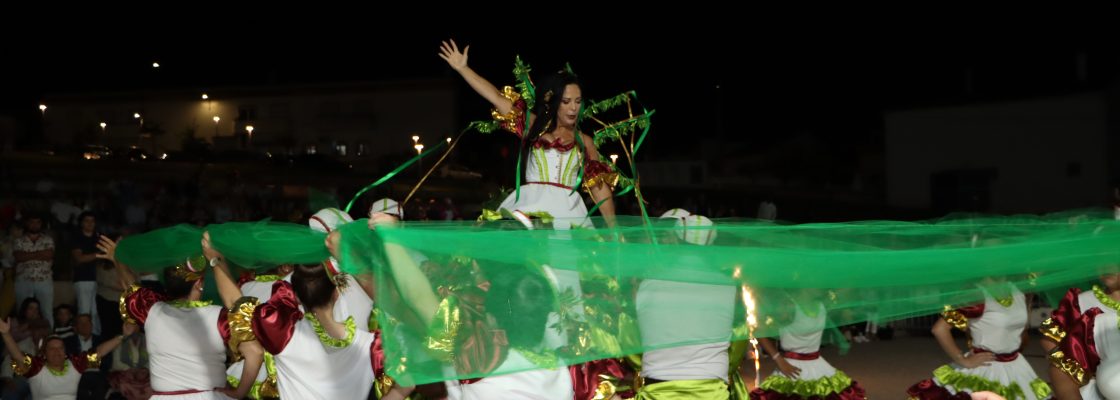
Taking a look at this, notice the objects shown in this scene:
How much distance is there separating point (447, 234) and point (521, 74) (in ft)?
6.57

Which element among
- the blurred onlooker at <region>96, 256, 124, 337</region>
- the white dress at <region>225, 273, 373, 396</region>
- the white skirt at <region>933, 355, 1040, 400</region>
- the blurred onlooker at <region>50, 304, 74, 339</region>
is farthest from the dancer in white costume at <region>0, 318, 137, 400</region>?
the white skirt at <region>933, 355, 1040, 400</region>

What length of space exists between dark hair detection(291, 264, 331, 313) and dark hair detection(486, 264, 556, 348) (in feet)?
3.60

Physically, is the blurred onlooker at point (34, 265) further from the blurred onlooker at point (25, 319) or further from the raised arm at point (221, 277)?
the raised arm at point (221, 277)

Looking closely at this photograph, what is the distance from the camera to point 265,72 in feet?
100.0

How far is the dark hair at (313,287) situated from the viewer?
4902 millimetres

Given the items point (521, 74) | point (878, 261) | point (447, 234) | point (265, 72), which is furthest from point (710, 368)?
point (265, 72)

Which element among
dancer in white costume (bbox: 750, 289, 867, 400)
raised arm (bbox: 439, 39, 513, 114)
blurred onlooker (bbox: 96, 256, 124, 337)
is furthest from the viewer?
blurred onlooker (bbox: 96, 256, 124, 337)

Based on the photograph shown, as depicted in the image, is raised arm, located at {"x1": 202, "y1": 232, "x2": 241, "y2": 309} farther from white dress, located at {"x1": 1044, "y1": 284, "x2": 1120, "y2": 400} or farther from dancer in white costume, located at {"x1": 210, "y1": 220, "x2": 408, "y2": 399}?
white dress, located at {"x1": 1044, "y1": 284, "x2": 1120, "y2": 400}

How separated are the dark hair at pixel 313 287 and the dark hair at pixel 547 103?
1342 mm

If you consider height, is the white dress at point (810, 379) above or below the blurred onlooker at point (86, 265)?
below

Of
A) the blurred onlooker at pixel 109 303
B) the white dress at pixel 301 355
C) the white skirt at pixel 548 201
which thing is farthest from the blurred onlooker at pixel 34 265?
the white dress at pixel 301 355

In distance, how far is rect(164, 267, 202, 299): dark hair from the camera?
567 cm

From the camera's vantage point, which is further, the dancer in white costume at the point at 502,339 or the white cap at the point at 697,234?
the white cap at the point at 697,234

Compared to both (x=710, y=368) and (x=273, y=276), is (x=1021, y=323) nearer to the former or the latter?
(x=710, y=368)
